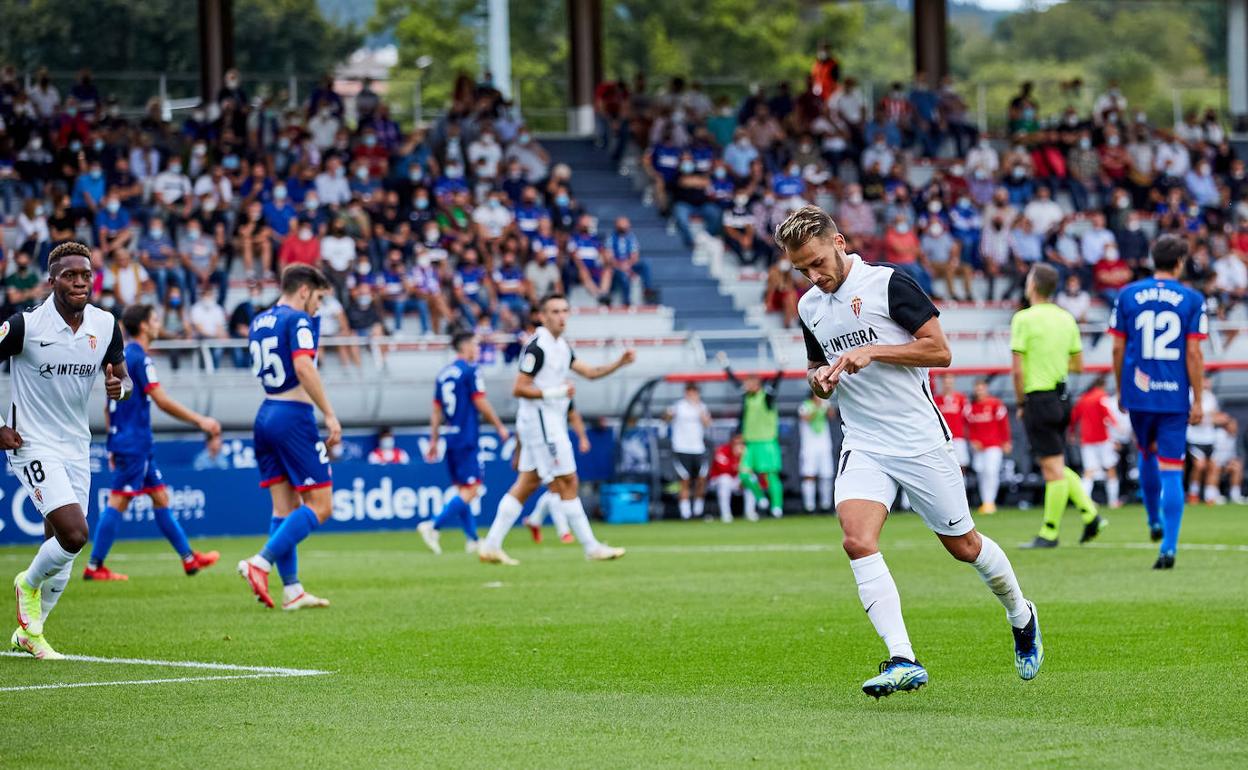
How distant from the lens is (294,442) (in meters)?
12.1

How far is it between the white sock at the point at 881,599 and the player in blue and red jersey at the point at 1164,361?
6536 mm

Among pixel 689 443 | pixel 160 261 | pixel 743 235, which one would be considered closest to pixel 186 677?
pixel 689 443

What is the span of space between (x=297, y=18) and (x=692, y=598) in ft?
119

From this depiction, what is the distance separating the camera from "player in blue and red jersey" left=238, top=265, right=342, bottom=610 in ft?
39.0

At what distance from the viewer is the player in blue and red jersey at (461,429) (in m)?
18.9

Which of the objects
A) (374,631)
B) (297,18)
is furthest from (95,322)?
(297,18)

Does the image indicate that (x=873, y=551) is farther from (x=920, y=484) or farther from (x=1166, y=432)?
(x=1166, y=432)

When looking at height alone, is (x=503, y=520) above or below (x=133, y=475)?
below

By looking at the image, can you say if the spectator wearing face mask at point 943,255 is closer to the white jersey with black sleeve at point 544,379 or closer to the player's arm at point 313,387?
the white jersey with black sleeve at point 544,379

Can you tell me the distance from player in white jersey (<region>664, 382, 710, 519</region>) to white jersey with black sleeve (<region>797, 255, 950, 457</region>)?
18.5 meters

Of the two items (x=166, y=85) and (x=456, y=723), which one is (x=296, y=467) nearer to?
(x=456, y=723)

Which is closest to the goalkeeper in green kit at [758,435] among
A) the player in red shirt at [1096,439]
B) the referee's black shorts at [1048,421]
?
the player in red shirt at [1096,439]

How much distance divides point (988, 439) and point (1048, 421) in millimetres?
10808

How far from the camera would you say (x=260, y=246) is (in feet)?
93.7
